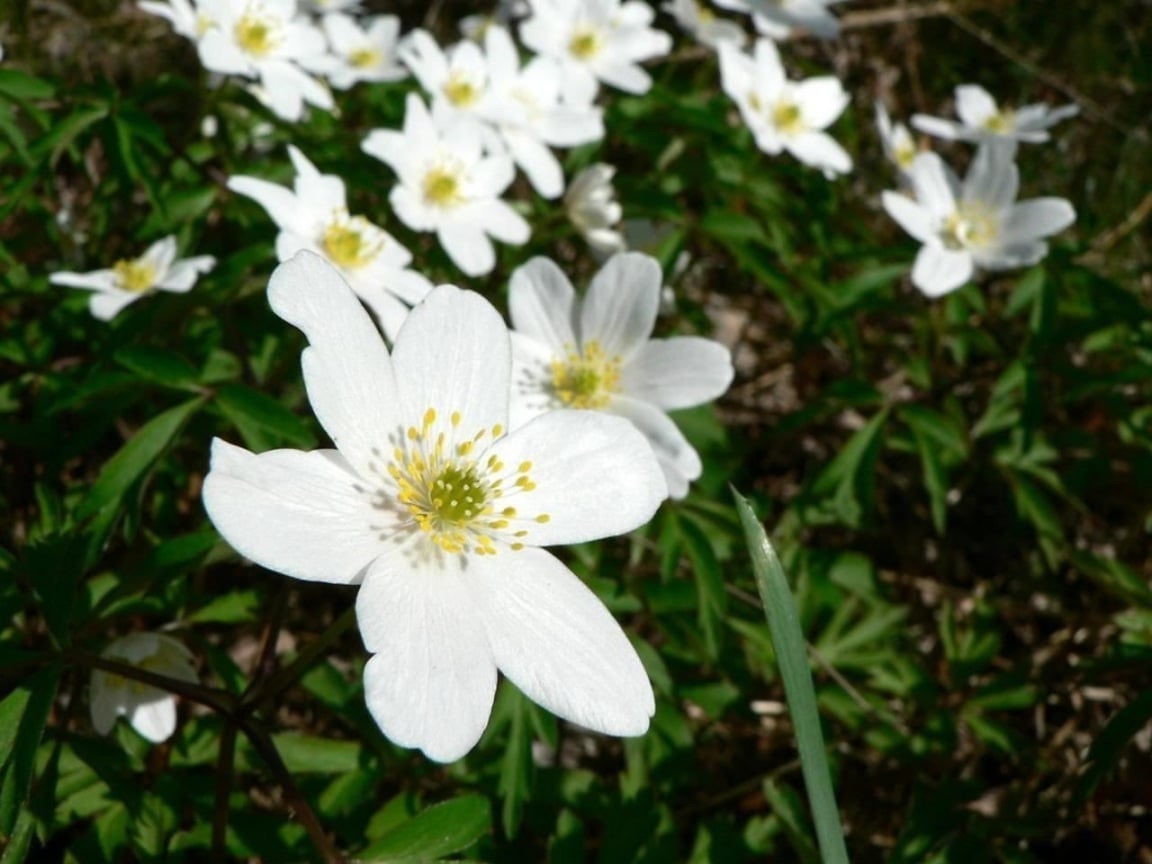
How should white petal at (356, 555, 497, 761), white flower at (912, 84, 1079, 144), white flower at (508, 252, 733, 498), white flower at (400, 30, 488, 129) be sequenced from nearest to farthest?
white petal at (356, 555, 497, 761), white flower at (508, 252, 733, 498), white flower at (400, 30, 488, 129), white flower at (912, 84, 1079, 144)

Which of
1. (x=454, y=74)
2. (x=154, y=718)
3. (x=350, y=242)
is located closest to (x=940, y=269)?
(x=454, y=74)

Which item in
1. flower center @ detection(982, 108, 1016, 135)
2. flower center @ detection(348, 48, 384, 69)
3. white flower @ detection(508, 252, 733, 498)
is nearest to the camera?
white flower @ detection(508, 252, 733, 498)

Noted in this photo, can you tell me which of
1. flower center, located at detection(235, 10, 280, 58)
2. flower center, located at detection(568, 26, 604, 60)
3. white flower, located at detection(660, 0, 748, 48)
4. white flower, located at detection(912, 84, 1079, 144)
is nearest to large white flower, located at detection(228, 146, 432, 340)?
flower center, located at detection(235, 10, 280, 58)

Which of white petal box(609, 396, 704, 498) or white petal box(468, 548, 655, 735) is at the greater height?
white petal box(468, 548, 655, 735)

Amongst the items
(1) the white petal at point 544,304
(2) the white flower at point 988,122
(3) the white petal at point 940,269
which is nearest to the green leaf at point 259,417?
(1) the white petal at point 544,304

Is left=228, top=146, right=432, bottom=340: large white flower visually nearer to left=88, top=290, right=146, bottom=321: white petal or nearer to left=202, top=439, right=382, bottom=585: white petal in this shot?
left=88, top=290, right=146, bottom=321: white petal

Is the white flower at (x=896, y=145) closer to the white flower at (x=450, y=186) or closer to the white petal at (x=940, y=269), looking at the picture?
the white petal at (x=940, y=269)
